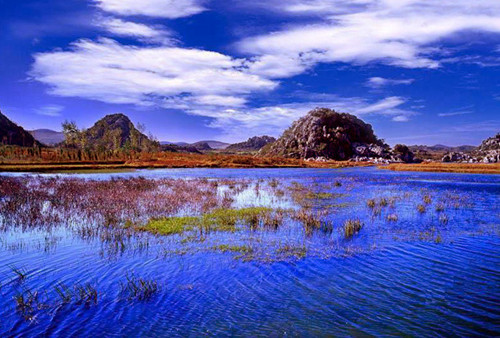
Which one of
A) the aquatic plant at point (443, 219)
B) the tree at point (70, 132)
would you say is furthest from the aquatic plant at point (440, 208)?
the tree at point (70, 132)

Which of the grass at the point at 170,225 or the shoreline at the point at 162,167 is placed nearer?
the grass at the point at 170,225

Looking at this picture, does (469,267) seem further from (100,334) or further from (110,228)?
(110,228)

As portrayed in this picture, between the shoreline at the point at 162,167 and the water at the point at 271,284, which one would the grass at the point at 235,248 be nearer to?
the water at the point at 271,284

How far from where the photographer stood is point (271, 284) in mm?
10812

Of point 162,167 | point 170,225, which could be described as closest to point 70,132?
point 162,167

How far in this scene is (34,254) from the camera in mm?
13602

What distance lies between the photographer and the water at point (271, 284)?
8.22 m

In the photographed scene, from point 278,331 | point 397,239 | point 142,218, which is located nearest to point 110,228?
point 142,218

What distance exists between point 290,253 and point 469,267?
6909mm

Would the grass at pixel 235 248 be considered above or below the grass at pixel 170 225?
below

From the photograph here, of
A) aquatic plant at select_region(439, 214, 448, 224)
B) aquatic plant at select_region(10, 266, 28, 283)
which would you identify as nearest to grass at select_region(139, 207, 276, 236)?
aquatic plant at select_region(10, 266, 28, 283)

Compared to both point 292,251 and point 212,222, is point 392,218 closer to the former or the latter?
point 292,251

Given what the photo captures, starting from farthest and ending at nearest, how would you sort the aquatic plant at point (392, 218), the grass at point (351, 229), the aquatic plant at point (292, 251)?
the aquatic plant at point (392, 218) → the grass at point (351, 229) → the aquatic plant at point (292, 251)

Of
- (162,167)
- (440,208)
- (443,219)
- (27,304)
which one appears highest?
(162,167)
